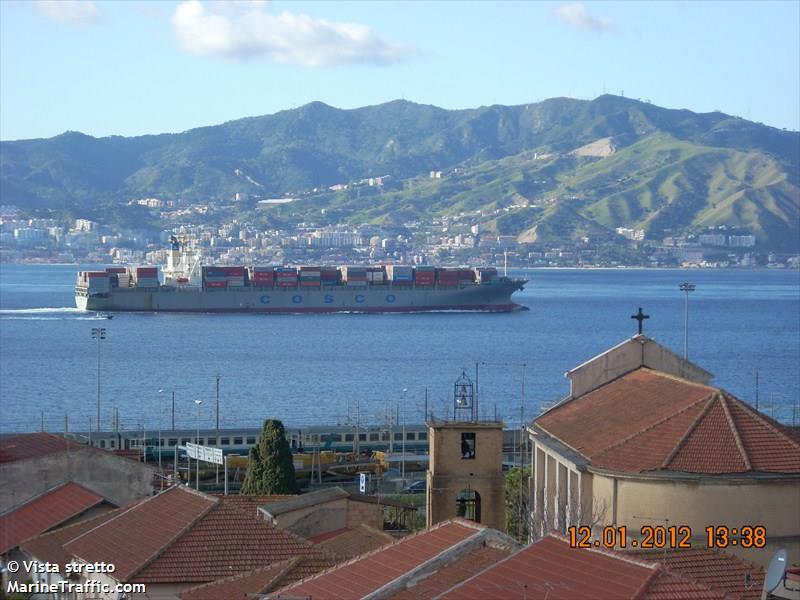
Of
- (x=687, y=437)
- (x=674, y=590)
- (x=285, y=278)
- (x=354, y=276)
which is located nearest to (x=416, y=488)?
(x=687, y=437)

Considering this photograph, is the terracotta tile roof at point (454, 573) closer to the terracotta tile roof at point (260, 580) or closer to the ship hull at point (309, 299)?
the terracotta tile roof at point (260, 580)

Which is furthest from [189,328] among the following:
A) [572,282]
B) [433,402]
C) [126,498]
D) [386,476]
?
[572,282]

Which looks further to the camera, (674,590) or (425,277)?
(425,277)

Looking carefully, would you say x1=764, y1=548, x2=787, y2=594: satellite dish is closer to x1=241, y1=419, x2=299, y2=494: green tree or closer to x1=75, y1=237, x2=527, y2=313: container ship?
x1=241, y1=419, x2=299, y2=494: green tree

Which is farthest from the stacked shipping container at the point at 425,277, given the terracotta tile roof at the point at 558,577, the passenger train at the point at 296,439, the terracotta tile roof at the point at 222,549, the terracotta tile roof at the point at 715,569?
the terracotta tile roof at the point at 558,577

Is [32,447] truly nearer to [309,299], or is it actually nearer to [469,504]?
[469,504]
